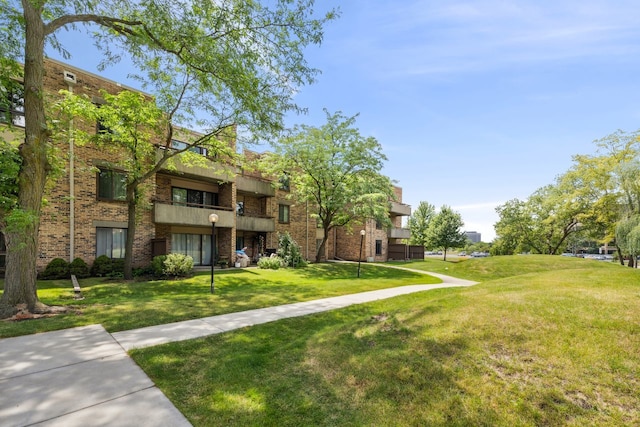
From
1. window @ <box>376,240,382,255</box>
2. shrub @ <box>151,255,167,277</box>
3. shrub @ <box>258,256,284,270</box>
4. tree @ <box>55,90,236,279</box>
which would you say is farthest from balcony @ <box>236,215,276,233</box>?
window @ <box>376,240,382,255</box>

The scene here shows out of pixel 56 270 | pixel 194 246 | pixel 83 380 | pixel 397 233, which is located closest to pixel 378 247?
pixel 397 233

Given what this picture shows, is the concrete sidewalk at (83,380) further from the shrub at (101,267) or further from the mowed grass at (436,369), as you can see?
the shrub at (101,267)

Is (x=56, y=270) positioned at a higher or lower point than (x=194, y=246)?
lower

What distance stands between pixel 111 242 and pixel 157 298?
7.70m

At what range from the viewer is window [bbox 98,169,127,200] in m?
15.0

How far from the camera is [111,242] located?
1523 centimetres

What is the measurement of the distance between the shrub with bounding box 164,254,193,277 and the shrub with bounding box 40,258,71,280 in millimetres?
3983

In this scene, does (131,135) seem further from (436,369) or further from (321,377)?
(436,369)

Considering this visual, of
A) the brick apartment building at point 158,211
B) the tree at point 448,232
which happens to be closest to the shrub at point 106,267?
the brick apartment building at point 158,211

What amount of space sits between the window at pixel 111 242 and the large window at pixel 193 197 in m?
3.59

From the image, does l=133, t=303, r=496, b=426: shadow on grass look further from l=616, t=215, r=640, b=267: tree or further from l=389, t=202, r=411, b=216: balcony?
l=389, t=202, r=411, b=216: balcony

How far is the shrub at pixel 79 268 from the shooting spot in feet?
43.8

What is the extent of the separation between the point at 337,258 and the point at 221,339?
2775 centimetres

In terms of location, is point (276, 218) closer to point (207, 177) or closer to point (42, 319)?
point (207, 177)
